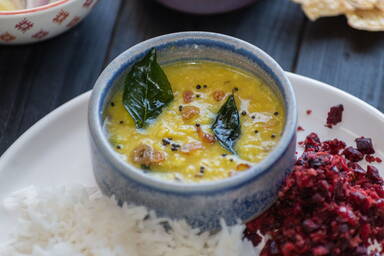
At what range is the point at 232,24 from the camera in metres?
3.30

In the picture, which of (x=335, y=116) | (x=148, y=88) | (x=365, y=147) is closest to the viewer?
(x=148, y=88)

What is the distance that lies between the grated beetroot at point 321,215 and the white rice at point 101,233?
4.6 inches

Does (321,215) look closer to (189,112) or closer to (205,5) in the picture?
(189,112)

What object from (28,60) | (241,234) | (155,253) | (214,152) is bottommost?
(28,60)

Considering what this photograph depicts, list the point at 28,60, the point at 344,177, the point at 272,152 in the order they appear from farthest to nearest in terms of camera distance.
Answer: the point at 28,60 < the point at 344,177 < the point at 272,152

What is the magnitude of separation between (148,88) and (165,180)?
1.37 feet

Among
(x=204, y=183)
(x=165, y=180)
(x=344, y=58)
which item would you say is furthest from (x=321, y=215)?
(x=344, y=58)

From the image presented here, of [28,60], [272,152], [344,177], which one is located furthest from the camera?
[28,60]

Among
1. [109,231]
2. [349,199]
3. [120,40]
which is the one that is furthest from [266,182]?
[120,40]

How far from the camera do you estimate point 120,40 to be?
326 centimetres

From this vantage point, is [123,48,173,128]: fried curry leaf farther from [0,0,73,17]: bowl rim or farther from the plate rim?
[0,0,73,17]: bowl rim

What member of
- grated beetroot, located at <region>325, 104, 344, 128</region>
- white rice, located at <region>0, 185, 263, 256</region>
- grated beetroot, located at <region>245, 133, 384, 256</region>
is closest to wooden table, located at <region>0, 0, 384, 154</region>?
grated beetroot, located at <region>325, 104, 344, 128</region>

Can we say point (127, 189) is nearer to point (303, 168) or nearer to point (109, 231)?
point (109, 231)

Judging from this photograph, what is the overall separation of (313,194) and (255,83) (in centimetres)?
48
